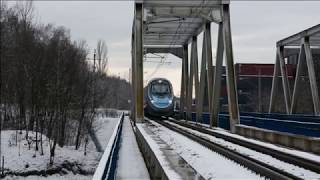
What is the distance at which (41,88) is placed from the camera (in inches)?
1976

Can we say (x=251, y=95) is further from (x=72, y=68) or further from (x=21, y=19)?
(x=21, y=19)

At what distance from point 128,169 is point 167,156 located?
166cm

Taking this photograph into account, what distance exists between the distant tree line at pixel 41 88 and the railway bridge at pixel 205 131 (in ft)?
31.6

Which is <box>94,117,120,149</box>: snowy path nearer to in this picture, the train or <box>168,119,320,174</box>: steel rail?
the train

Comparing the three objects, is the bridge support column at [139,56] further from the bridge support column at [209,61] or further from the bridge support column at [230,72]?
the bridge support column at [230,72]

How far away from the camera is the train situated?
41906 millimetres

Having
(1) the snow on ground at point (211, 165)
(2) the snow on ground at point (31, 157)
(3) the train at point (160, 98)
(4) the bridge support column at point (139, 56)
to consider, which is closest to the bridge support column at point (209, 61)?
(4) the bridge support column at point (139, 56)

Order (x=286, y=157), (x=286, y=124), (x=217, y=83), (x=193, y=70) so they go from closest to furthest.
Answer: (x=286, y=157) < (x=286, y=124) < (x=217, y=83) < (x=193, y=70)

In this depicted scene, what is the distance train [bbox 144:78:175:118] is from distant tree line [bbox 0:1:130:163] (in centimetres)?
847

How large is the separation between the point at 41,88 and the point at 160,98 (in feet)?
46.1

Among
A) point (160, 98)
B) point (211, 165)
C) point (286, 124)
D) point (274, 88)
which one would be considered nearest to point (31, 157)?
point (160, 98)

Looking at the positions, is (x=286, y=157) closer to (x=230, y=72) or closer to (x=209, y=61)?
(x=230, y=72)

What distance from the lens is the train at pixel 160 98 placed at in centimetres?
4191

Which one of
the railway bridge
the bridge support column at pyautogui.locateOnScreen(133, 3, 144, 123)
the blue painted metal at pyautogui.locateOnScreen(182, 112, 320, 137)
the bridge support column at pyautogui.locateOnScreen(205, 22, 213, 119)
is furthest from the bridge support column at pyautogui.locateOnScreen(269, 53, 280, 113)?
the bridge support column at pyautogui.locateOnScreen(133, 3, 144, 123)
